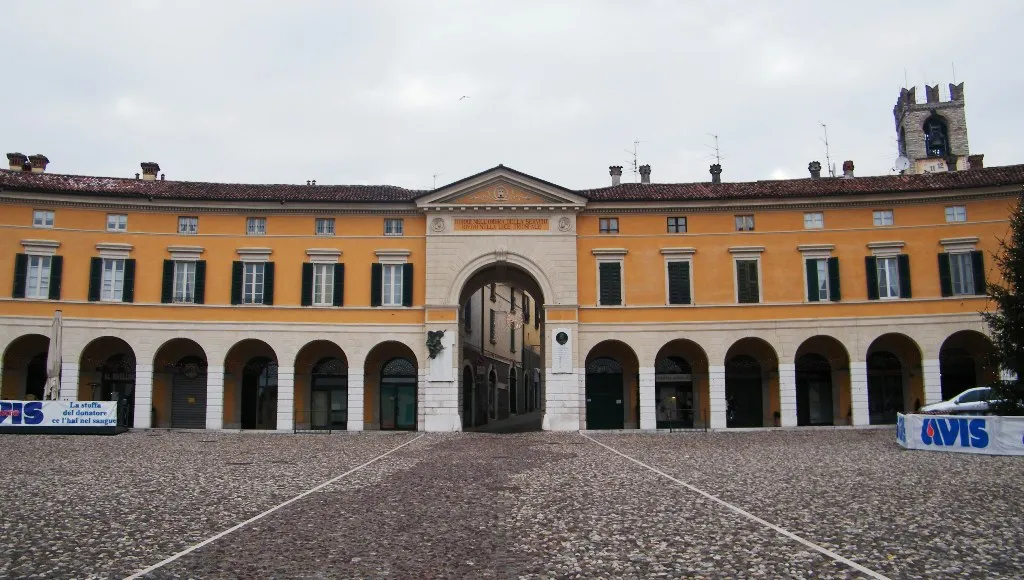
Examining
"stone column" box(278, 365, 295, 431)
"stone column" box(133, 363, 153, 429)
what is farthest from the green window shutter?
"stone column" box(133, 363, 153, 429)

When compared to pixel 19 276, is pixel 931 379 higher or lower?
lower

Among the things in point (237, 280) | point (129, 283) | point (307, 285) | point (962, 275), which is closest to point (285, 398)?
point (307, 285)

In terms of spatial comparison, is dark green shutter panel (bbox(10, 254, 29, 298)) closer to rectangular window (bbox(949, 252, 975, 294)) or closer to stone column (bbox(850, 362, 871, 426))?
stone column (bbox(850, 362, 871, 426))

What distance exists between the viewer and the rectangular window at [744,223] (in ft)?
111

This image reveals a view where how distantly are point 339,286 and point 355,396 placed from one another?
4.75m

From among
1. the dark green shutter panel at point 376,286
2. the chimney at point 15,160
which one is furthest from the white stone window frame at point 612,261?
the chimney at point 15,160

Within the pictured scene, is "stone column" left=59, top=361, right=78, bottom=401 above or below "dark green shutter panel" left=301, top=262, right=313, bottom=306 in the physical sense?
below

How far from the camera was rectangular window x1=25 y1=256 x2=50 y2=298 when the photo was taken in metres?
32.8

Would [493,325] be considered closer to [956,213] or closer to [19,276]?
[19,276]

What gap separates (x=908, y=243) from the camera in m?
33.0

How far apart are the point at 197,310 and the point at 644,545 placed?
2881 centimetres

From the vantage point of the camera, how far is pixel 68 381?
3259 centimetres

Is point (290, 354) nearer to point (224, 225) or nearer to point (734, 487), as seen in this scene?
point (224, 225)

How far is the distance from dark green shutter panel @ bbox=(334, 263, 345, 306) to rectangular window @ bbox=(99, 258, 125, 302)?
8929 mm
